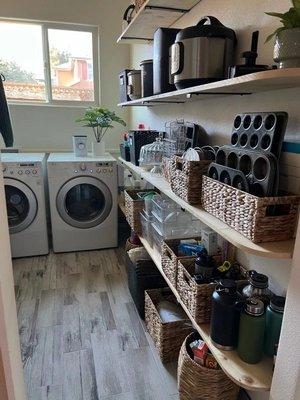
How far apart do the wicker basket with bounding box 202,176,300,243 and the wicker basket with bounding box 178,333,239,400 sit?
0.73m

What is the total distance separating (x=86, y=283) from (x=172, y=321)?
105 centimetres

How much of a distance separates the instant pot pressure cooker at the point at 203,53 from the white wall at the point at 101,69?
2.33 m

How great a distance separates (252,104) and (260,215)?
590mm

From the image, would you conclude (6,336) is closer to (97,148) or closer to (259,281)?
(259,281)

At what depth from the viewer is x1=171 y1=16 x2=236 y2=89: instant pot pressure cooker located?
1.12m

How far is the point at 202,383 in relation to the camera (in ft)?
4.16

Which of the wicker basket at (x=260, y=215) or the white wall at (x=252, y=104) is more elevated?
the white wall at (x=252, y=104)

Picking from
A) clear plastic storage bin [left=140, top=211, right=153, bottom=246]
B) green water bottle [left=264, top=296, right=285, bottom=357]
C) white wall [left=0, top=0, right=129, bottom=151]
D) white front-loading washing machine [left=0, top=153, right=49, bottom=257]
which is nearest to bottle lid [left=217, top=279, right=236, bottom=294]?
green water bottle [left=264, top=296, right=285, bottom=357]

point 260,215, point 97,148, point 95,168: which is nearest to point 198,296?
point 260,215

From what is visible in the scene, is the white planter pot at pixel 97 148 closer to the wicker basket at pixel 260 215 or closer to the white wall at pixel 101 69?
the white wall at pixel 101 69

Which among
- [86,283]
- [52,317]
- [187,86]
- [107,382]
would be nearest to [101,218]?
[86,283]

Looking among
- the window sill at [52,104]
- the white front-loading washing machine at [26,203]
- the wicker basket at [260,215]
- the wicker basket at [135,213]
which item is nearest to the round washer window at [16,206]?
the white front-loading washing machine at [26,203]

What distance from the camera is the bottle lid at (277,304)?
98cm

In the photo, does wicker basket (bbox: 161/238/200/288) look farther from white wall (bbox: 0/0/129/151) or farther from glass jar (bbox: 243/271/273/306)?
white wall (bbox: 0/0/129/151)
